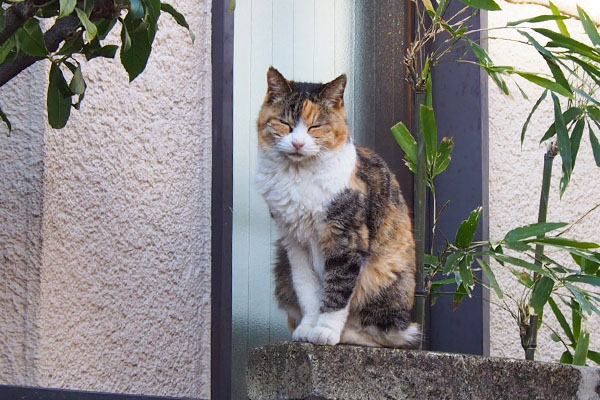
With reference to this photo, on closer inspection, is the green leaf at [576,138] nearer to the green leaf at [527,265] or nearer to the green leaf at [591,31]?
the green leaf at [591,31]

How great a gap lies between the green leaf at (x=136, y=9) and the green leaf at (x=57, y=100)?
360mm

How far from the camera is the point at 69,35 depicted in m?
1.75

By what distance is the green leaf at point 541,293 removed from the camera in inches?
98.5

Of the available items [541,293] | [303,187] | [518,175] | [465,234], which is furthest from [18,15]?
[518,175]

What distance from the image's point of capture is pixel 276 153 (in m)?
2.49

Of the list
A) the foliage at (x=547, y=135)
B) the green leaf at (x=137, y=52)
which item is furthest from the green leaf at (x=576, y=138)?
the green leaf at (x=137, y=52)

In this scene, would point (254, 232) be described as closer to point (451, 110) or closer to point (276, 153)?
point (276, 153)

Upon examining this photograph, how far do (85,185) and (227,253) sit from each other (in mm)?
570

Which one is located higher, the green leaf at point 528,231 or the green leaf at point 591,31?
the green leaf at point 591,31

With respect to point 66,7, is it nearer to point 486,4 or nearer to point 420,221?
point 486,4

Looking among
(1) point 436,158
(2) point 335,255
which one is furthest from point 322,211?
(1) point 436,158

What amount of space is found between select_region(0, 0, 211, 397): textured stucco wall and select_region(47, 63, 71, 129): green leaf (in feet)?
2.08

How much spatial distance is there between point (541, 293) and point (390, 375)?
765 mm

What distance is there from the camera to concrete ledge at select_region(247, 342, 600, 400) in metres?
1.92
